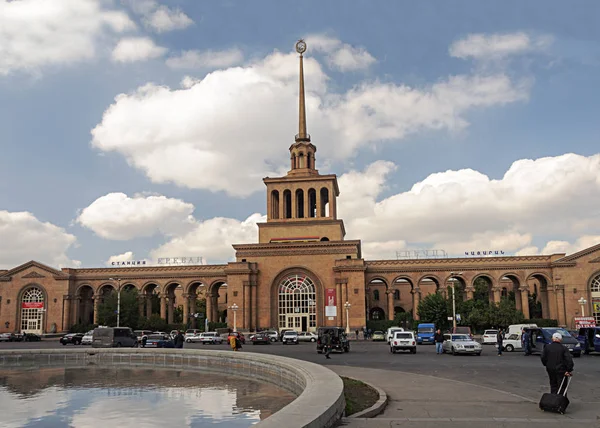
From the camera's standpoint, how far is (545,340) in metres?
27.6

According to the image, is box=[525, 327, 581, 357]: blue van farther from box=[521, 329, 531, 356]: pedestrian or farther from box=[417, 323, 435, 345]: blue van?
box=[417, 323, 435, 345]: blue van

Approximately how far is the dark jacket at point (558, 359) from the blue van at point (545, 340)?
683 inches

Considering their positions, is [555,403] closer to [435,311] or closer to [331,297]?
[435,311]

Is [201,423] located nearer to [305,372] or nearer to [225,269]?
[305,372]

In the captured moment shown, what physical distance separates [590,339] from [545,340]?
10.7ft

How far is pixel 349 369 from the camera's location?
64.7ft

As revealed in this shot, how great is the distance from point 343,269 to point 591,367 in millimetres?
37219

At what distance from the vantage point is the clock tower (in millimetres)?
63281

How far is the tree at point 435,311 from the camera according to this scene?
2181 inches

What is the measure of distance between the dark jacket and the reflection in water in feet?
18.2

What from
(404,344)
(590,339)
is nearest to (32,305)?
(404,344)

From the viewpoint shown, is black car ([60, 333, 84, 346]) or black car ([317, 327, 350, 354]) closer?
black car ([317, 327, 350, 354])

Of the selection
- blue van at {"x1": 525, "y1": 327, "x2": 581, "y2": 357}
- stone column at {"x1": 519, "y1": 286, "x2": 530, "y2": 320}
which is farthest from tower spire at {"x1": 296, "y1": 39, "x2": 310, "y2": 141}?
blue van at {"x1": 525, "y1": 327, "x2": 581, "y2": 357}

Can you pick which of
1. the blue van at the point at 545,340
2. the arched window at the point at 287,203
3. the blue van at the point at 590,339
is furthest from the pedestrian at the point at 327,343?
the arched window at the point at 287,203
